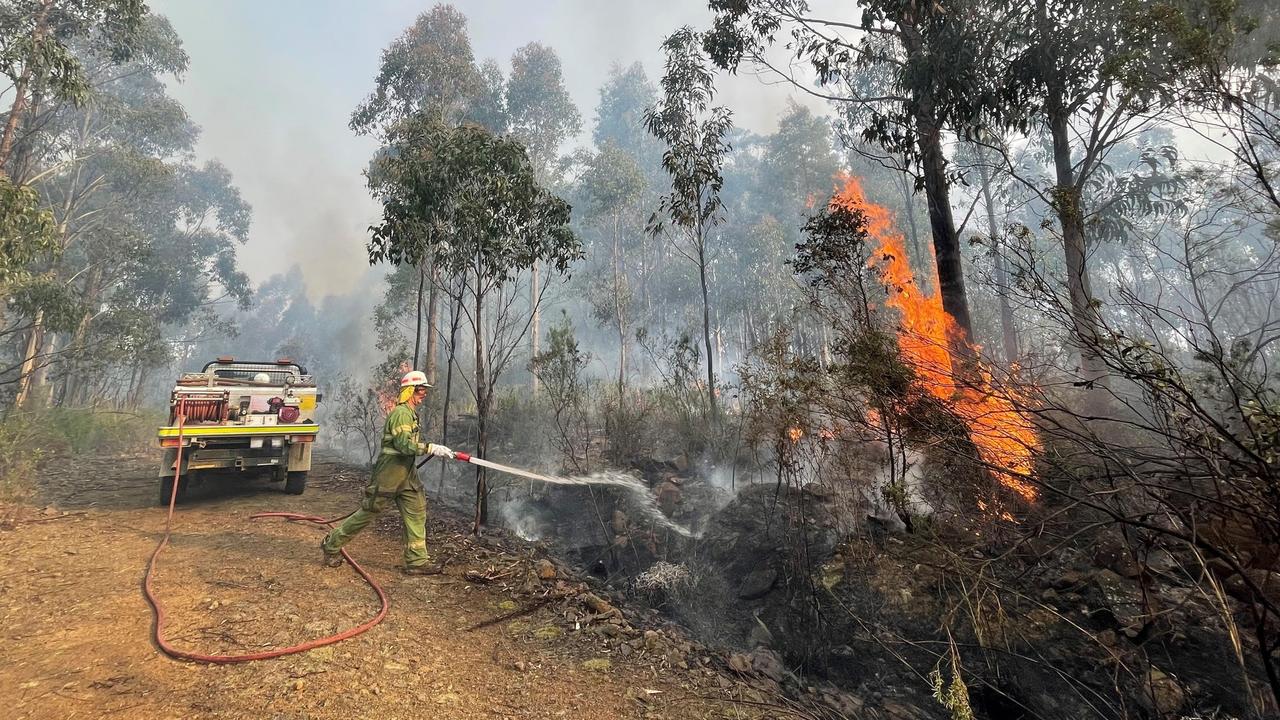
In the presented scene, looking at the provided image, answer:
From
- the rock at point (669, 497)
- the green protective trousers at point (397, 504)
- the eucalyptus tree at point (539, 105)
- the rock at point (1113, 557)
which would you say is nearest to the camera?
the rock at point (1113, 557)

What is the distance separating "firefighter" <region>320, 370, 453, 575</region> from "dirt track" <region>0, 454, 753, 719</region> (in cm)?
24

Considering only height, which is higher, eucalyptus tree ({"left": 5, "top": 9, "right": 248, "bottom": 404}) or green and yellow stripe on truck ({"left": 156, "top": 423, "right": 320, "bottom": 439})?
eucalyptus tree ({"left": 5, "top": 9, "right": 248, "bottom": 404})

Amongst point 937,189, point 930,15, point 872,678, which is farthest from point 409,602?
point 930,15

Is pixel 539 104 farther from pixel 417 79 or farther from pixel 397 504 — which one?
pixel 397 504

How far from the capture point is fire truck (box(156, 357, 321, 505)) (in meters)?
7.22

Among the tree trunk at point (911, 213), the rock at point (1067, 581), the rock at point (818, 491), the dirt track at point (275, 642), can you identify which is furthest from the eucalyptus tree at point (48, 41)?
the tree trunk at point (911, 213)

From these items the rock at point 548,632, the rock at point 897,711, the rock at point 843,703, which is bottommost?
the rock at point 897,711

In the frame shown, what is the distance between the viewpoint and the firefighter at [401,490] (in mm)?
5129

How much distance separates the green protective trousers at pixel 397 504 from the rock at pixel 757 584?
387 centimetres

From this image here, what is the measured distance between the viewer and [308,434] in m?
8.13

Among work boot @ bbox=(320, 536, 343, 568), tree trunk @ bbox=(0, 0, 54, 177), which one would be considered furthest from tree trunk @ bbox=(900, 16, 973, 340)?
tree trunk @ bbox=(0, 0, 54, 177)

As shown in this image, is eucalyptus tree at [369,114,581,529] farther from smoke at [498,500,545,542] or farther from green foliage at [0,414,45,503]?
green foliage at [0,414,45,503]

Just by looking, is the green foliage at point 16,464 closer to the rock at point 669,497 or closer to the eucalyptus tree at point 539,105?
the rock at point 669,497

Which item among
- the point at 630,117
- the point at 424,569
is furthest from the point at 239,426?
the point at 630,117
